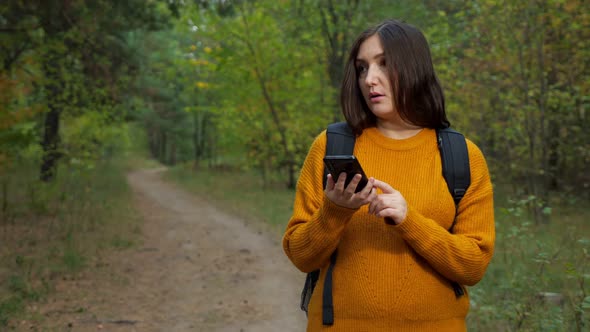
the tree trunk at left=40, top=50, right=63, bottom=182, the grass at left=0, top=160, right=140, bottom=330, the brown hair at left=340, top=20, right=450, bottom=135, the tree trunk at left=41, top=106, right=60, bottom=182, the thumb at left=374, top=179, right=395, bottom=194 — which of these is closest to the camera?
the thumb at left=374, top=179, right=395, bottom=194

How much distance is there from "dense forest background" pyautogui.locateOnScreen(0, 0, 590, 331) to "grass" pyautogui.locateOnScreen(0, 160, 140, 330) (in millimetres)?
69

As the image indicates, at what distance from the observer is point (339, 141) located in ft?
6.21

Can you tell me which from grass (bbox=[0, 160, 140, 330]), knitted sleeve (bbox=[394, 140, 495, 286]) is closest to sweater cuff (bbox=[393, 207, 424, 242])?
knitted sleeve (bbox=[394, 140, 495, 286])

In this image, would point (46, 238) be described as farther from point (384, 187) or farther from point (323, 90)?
point (323, 90)

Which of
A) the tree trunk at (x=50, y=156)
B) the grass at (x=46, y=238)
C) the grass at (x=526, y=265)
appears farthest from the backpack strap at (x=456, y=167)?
the tree trunk at (x=50, y=156)

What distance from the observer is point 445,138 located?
6.15ft

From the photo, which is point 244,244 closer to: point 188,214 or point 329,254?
point 188,214

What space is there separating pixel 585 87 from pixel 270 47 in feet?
33.8

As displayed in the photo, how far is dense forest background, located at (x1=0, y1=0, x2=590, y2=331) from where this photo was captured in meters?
6.93

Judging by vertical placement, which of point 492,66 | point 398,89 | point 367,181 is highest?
point 492,66

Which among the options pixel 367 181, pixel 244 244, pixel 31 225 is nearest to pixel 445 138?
pixel 367 181

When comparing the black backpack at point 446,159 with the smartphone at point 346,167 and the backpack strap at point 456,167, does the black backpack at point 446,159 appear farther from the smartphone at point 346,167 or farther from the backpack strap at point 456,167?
the smartphone at point 346,167

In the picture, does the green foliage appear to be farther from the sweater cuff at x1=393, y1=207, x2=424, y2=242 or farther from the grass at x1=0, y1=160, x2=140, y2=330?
the sweater cuff at x1=393, y1=207, x2=424, y2=242

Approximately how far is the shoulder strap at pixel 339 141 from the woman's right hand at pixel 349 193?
0.84 feet
